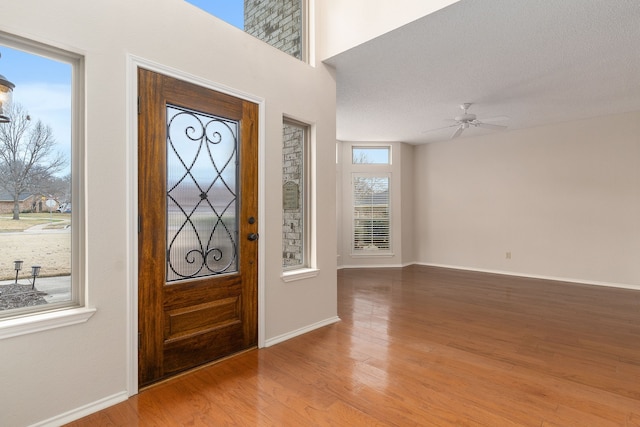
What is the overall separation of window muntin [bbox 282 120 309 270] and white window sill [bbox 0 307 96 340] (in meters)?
1.74

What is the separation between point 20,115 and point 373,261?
6404mm

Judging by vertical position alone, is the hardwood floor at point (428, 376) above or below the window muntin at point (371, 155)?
below

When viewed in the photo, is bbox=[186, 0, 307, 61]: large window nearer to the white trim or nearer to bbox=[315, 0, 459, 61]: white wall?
bbox=[315, 0, 459, 61]: white wall

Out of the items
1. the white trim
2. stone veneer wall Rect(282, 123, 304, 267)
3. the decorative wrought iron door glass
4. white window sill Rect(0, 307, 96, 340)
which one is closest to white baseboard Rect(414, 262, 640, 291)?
the white trim

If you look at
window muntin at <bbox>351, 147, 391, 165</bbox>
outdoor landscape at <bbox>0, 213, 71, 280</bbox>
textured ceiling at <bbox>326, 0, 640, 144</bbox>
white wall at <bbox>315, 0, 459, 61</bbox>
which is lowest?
outdoor landscape at <bbox>0, 213, 71, 280</bbox>

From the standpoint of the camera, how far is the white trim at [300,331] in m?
3.10

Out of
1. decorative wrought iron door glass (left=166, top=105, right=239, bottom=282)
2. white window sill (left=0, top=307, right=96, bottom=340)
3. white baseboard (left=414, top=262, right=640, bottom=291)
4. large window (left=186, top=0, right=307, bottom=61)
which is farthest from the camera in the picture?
white baseboard (left=414, top=262, right=640, bottom=291)

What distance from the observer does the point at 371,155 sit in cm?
756

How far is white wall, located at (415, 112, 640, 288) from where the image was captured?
543 centimetres

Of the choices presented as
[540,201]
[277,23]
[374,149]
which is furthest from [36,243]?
[540,201]

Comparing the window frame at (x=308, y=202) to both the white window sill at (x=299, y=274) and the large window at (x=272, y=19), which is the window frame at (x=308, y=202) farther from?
the large window at (x=272, y=19)

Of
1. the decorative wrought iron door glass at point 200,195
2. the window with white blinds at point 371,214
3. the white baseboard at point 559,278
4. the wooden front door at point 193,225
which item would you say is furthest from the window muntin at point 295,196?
the white baseboard at point 559,278

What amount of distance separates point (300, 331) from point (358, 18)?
3.01m

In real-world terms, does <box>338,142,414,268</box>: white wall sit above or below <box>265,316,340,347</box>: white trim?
above
